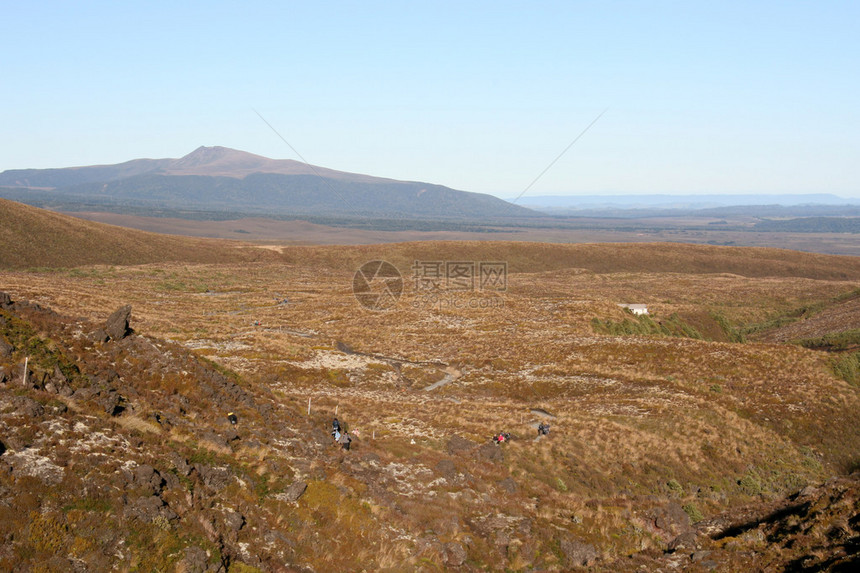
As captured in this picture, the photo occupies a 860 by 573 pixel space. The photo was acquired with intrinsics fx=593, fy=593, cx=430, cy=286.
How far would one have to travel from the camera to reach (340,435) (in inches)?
854

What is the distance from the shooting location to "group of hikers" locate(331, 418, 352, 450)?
21.0 meters

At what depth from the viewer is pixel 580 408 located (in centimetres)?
3134

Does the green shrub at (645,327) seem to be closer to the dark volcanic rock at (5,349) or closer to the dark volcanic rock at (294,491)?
the dark volcanic rock at (294,491)

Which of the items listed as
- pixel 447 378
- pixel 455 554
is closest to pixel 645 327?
pixel 447 378

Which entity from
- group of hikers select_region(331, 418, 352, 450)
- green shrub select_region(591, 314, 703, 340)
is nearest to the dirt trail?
group of hikers select_region(331, 418, 352, 450)

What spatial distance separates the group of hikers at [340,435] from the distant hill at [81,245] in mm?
Answer: 103083

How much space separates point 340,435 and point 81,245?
120712mm

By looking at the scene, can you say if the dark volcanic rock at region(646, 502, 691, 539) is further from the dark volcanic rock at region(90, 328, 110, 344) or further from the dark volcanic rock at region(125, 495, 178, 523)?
the dark volcanic rock at region(90, 328, 110, 344)

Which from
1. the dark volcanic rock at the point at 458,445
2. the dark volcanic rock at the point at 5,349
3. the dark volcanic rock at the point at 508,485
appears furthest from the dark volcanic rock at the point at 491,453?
the dark volcanic rock at the point at 5,349

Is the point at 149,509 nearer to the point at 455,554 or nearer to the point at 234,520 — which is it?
the point at 234,520

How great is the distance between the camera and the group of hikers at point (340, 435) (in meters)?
21.0

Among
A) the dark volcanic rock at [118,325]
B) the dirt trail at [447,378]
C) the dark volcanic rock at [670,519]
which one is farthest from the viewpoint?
the dirt trail at [447,378]

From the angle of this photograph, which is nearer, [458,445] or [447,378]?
[458,445]

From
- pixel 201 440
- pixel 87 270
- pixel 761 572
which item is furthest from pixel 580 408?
pixel 87 270
